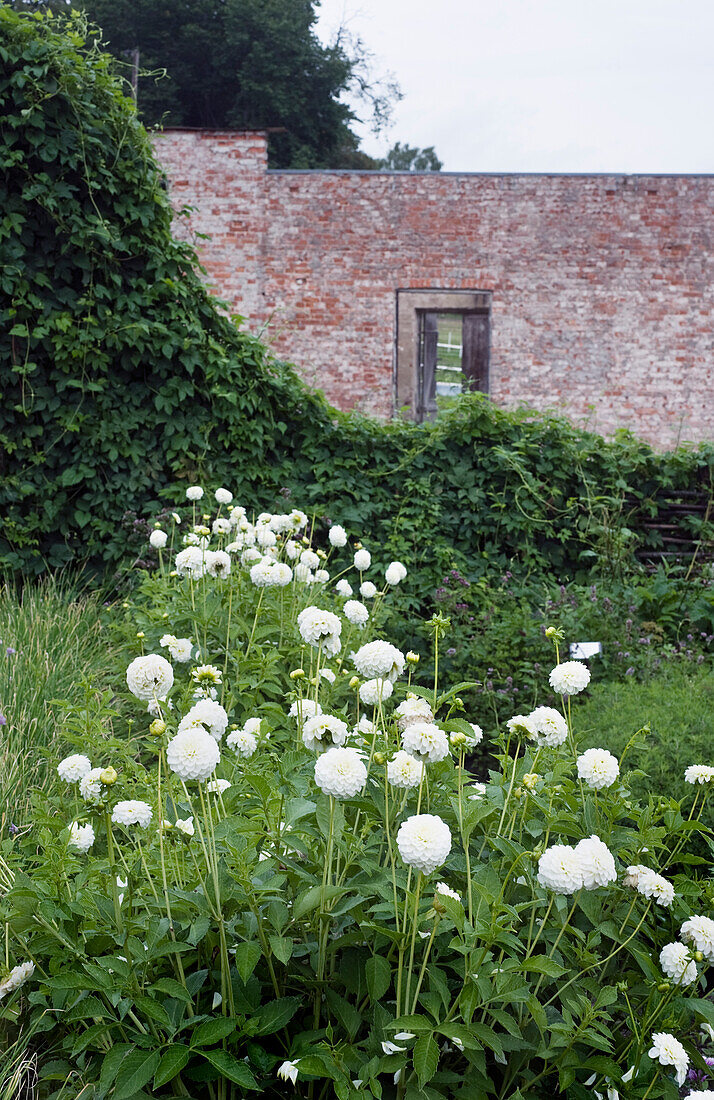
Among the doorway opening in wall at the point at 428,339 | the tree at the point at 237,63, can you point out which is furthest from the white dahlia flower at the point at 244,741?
the tree at the point at 237,63

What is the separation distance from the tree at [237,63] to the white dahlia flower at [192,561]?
21.0 m

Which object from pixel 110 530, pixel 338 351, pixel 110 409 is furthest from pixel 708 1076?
pixel 338 351

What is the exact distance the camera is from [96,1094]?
4.37 feet

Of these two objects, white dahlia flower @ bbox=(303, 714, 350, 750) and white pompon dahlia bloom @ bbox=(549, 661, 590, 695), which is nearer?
white dahlia flower @ bbox=(303, 714, 350, 750)

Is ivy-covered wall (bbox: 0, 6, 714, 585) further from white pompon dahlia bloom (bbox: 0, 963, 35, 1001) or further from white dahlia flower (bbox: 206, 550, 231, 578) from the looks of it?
white pompon dahlia bloom (bbox: 0, 963, 35, 1001)

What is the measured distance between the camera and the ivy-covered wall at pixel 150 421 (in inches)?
194

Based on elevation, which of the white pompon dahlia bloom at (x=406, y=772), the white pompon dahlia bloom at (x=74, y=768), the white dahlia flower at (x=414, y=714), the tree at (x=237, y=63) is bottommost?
the white pompon dahlia bloom at (x=74, y=768)

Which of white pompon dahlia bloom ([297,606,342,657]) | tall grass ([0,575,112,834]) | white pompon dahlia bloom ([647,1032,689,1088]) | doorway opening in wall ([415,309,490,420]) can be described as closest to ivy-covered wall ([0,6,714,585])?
tall grass ([0,575,112,834])

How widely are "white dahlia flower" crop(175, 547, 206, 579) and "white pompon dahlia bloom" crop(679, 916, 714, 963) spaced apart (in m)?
1.90

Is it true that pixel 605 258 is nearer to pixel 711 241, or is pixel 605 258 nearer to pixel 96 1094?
pixel 711 241

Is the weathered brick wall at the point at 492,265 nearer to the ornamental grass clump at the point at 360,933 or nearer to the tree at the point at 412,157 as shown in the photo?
the ornamental grass clump at the point at 360,933

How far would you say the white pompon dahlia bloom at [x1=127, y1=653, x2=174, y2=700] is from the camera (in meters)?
1.54

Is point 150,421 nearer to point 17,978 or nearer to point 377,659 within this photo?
point 377,659

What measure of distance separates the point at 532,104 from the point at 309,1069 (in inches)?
1051
